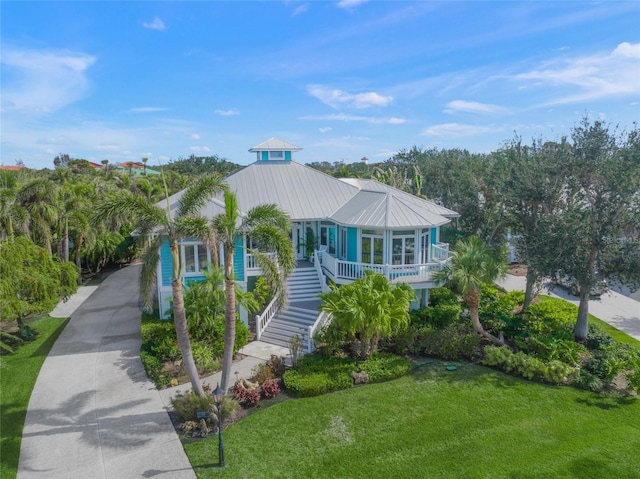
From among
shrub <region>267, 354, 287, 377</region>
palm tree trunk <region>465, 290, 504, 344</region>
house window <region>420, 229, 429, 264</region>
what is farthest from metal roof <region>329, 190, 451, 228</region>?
shrub <region>267, 354, 287, 377</region>

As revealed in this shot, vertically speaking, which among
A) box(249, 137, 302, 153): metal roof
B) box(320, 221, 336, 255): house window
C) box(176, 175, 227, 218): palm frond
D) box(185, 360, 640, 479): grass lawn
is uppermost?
box(249, 137, 302, 153): metal roof

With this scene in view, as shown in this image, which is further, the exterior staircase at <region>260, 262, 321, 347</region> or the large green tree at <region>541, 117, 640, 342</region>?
the exterior staircase at <region>260, 262, 321, 347</region>

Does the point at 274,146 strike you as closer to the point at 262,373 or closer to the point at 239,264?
the point at 239,264

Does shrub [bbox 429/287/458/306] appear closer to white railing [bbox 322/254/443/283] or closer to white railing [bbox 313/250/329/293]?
white railing [bbox 322/254/443/283]

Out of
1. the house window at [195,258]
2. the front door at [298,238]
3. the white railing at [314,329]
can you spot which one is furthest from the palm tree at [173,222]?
the front door at [298,238]

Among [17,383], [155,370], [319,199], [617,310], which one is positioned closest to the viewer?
[17,383]

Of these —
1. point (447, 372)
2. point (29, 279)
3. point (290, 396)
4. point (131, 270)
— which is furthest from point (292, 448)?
point (131, 270)

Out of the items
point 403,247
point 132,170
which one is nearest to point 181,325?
point 403,247
